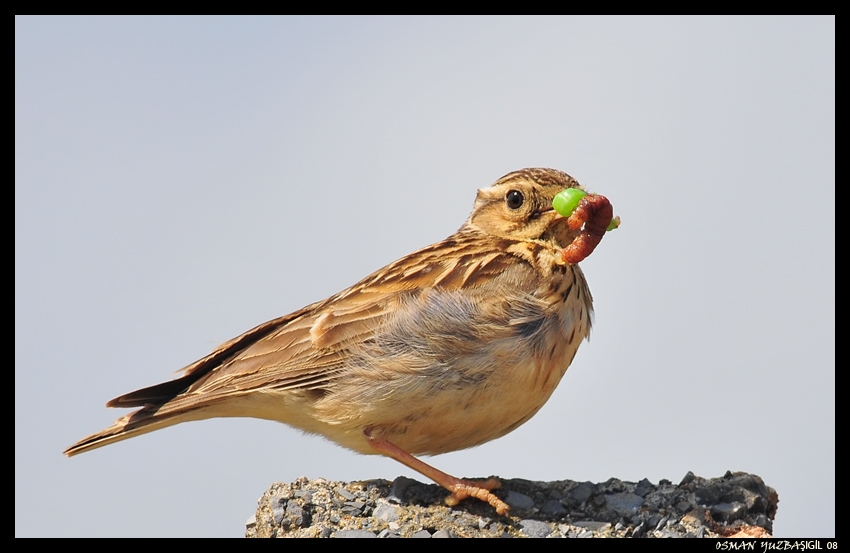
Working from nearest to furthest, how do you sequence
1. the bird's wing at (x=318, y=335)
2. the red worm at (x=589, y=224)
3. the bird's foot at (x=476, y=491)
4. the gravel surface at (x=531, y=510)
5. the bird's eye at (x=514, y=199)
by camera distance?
the gravel surface at (x=531, y=510) < the bird's foot at (x=476, y=491) < the bird's wing at (x=318, y=335) < the red worm at (x=589, y=224) < the bird's eye at (x=514, y=199)

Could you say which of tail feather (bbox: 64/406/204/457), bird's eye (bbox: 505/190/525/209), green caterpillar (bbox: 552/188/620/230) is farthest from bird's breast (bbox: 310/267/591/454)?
tail feather (bbox: 64/406/204/457)

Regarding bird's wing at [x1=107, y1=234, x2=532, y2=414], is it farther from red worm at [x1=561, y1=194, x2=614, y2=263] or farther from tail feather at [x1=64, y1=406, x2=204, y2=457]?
red worm at [x1=561, y1=194, x2=614, y2=263]

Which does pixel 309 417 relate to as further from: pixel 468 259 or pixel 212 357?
pixel 468 259

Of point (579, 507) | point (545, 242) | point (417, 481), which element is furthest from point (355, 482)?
point (545, 242)

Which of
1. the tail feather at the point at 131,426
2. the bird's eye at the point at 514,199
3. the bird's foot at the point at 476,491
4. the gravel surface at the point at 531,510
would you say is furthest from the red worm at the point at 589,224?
the tail feather at the point at 131,426

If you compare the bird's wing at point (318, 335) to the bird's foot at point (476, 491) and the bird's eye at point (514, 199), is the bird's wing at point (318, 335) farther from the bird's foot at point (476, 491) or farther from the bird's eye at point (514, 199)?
the bird's foot at point (476, 491)

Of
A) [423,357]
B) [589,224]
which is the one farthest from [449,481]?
[589,224]
